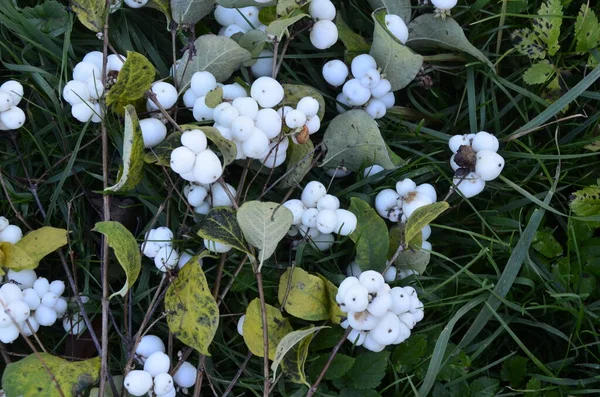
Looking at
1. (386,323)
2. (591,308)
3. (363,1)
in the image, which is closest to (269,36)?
(363,1)

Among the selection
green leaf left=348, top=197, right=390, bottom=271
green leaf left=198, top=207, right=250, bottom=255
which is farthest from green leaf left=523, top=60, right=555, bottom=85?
green leaf left=198, top=207, right=250, bottom=255

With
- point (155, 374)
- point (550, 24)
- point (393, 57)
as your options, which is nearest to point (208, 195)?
point (155, 374)

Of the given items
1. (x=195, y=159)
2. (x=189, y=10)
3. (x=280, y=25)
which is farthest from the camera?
(x=189, y=10)

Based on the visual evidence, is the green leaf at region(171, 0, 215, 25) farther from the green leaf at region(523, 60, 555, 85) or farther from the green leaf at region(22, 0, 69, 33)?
the green leaf at region(523, 60, 555, 85)

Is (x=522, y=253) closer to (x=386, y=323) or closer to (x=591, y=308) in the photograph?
(x=591, y=308)

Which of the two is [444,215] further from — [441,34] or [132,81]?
[132,81]

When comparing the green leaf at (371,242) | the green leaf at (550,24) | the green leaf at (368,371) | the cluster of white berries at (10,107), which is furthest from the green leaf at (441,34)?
the cluster of white berries at (10,107)
